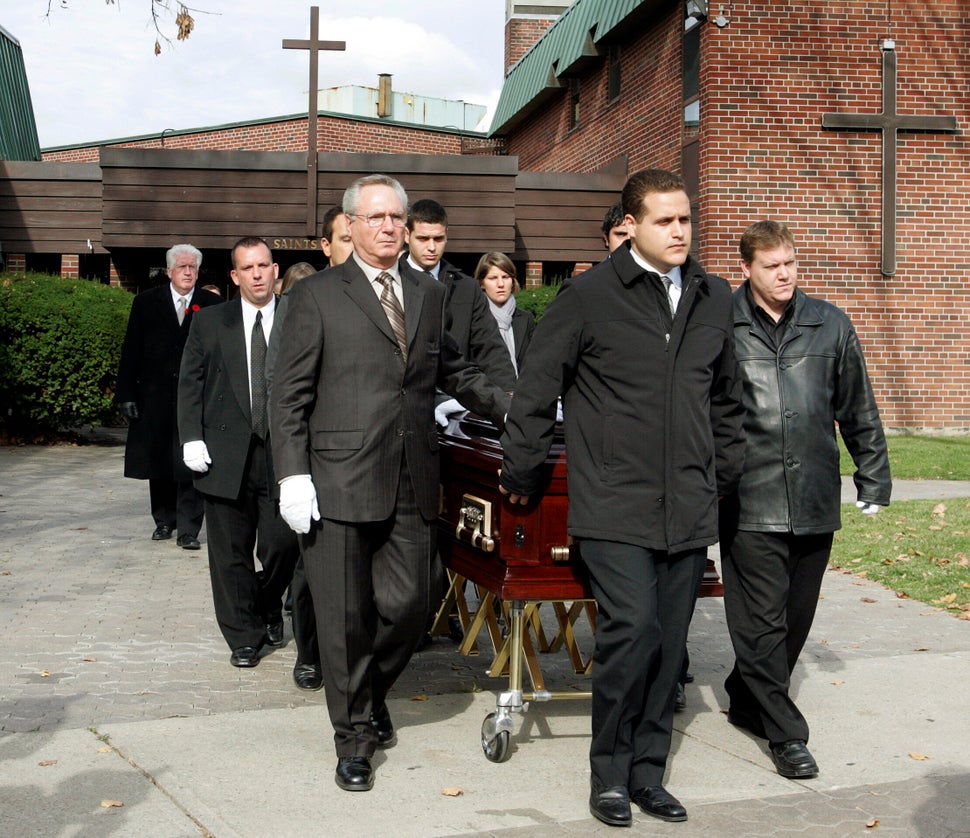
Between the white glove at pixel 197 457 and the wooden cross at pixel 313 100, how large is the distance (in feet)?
44.0

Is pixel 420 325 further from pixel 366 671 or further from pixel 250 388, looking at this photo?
pixel 250 388

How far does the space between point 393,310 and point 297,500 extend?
82cm

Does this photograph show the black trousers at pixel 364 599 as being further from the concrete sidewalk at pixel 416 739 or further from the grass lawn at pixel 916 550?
the grass lawn at pixel 916 550

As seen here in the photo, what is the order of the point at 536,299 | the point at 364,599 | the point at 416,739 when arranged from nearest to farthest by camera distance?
the point at 364,599, the point at 416,739, the point at 536,299

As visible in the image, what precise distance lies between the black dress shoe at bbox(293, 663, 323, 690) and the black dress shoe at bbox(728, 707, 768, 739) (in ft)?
6.15

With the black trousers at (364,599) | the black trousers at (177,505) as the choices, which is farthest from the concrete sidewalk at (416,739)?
the black trousers at (177,505)

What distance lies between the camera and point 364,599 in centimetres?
486

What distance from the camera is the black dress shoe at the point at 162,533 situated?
400 inches

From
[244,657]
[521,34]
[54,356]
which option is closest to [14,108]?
[521,34]

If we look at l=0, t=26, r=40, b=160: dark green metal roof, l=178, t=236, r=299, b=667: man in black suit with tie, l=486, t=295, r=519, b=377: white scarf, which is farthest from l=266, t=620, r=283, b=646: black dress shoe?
l=0, t=26, r=40, b=160: dark green metal roof

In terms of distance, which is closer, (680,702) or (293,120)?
(680,702)

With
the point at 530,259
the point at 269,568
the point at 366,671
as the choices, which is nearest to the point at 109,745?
the point at 366,671

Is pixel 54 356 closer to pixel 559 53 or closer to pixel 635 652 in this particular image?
pixel 559 53

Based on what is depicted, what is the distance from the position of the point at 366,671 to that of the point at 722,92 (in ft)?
45.4
